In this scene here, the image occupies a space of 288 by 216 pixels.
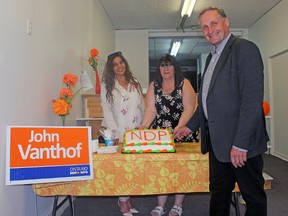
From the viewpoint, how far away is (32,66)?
6.84 feet

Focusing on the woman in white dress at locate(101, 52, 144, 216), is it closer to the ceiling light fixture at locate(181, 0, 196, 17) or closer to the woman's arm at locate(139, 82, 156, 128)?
the woman's arm at locate(139, 82, 156, 128)

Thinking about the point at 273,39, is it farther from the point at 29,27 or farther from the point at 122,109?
the point at 29,27

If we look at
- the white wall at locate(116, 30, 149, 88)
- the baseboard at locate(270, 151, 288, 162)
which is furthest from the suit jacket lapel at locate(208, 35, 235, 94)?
the white wall at locate(116, 30, 149, 88)

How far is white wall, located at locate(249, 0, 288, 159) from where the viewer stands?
496 centimetres

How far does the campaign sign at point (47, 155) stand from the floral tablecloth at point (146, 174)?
0.34 feet

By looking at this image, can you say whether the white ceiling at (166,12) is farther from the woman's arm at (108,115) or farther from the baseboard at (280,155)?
the woman's arm at (108,115)

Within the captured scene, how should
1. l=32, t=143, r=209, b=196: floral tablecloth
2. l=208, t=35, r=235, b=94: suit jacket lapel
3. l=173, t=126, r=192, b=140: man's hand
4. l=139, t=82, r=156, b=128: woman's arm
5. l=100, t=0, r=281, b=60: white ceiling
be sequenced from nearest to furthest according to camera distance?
l=208, t=35, r=235, b=94: suit jacket lapel < l=32, t=143, r=209, b=196: floral tablecloth < l=173, t=126, r=192, b=140: man's hand < l=139, t=82, r=156, b=128: woman's arm < l=100, t=0, r=281, b=60: white ceiling

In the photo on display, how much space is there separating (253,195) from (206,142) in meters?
0.37

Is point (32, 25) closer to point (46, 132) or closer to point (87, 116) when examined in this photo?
point (46, 132)

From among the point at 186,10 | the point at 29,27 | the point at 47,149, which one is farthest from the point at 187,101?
the point at 186,10

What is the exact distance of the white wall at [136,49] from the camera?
6809 mm

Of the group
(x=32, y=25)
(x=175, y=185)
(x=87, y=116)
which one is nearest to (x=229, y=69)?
(x=175, y=185)

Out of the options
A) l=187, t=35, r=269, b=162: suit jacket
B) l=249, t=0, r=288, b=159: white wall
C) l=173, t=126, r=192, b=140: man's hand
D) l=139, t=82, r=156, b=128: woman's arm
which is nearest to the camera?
l=187, t=35, r=269, b=162: suit jacket

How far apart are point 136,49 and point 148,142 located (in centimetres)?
530
